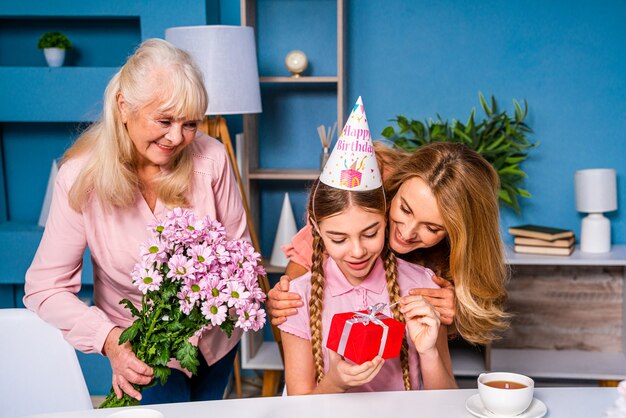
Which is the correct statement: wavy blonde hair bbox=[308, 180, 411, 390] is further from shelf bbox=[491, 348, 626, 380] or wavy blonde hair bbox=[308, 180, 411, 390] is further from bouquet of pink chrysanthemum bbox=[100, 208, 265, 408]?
shelf bbox=[491, 348, 626, 380]

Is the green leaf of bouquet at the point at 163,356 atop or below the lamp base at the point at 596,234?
atop

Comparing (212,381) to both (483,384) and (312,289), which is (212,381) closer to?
(312,289)

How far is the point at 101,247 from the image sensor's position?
1.90 m

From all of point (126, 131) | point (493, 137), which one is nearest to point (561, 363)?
point (493, 137)

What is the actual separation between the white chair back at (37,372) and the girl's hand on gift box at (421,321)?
2.43ft

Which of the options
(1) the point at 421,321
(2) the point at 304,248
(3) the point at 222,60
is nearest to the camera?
(1) the point at 421,321

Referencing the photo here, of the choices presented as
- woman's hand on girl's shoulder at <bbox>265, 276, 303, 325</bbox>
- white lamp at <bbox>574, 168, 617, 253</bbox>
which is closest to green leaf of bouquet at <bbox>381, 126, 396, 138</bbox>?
white lamp at <bbox>574, 168, 617, 253</bbox>

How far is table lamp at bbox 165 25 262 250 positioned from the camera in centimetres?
277

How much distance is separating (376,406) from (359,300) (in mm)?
446

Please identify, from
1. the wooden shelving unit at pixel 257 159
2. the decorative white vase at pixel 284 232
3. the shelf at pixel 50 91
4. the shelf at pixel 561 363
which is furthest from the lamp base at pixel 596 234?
the shelf at pixel 50 91

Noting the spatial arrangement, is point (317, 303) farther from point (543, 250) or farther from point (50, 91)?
point (50, 91)

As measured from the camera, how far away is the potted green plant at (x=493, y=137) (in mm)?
3104

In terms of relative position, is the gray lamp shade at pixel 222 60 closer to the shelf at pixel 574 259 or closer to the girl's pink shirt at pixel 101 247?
the girl's pink shirt at pixel 101 247

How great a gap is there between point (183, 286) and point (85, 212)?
64 cm
